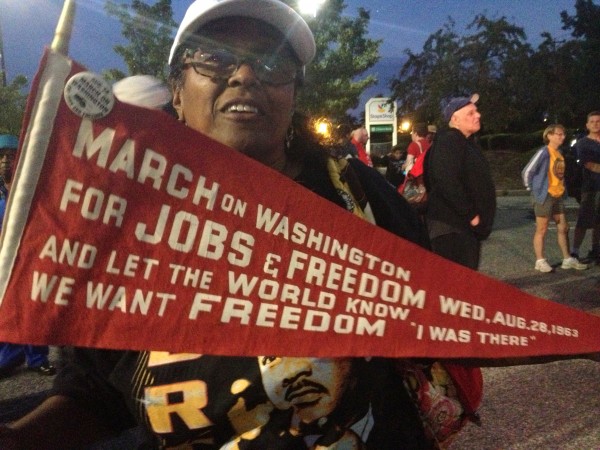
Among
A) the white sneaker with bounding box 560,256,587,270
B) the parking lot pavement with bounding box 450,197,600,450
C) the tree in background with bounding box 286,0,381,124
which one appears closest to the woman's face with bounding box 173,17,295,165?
the parking lot pavement with bounding box 450,197,600,450

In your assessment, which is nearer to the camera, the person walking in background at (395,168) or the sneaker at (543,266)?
the sneaker at (543,266)

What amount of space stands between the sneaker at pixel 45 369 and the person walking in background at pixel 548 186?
211 inches

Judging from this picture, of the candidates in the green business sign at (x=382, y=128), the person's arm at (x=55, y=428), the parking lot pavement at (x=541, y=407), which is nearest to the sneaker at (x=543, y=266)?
the parking lot pavement at (x=541, y=407)

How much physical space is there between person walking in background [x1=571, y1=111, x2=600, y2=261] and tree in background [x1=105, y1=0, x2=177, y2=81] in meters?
13.8

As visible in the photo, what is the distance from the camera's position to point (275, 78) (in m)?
1.26

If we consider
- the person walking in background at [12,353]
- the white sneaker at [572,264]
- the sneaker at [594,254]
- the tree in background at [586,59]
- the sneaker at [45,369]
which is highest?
the tree in background at [586,59]

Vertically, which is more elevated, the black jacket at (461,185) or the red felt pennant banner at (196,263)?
the black jacket at (461,185)

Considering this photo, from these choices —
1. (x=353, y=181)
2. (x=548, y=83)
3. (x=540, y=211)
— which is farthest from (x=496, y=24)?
(x=353, y=181)

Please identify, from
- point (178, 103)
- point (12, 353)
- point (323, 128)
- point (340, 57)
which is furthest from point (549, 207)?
point (340, 57)

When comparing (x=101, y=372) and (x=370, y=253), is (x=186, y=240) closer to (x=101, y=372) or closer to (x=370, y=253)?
(x=370, y=253)

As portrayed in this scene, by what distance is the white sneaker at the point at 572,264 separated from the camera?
7.23m

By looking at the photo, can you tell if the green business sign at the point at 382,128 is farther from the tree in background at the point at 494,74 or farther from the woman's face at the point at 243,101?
the woman's face at the point at 243,101

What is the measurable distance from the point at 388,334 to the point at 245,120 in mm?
493

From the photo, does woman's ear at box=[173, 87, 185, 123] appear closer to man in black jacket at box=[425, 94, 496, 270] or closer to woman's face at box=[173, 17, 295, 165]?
woman's face at box=[173, 17, 295, 165]
